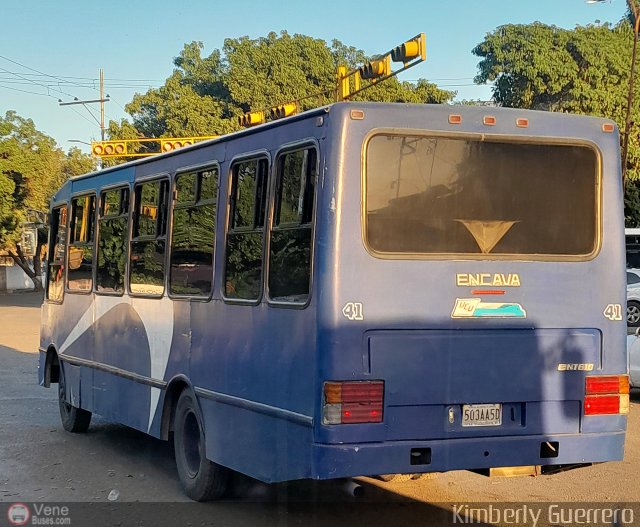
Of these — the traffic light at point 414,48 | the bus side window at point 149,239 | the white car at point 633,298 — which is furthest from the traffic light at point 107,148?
the bus side window at point 149,239

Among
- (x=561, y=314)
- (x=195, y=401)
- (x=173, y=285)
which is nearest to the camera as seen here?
(x=561, y=314)

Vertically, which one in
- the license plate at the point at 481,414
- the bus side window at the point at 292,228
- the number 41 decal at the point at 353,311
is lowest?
the license plate at the point at 481,414

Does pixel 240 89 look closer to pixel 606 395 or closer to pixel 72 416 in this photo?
pixel 72 416

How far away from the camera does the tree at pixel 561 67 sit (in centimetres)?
4119

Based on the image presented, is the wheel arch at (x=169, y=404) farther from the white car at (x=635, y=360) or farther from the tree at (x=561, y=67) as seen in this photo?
the tree at (x=561, y=67)

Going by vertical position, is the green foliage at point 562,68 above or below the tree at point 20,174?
above

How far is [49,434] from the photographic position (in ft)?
35.5

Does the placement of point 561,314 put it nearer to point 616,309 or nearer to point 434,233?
point 616,309

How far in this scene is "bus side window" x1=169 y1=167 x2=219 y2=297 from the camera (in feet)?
24.6

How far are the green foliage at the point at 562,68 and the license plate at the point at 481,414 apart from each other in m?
36.4

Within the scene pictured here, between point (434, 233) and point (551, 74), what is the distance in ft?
124

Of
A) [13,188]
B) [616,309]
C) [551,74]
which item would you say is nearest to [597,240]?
[616,309]

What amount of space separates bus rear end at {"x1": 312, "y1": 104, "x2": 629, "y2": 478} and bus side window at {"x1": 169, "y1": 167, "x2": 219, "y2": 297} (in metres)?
1.82

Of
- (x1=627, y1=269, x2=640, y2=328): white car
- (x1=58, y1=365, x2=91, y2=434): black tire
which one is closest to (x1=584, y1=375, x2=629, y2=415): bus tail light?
(x1=58, y1=365, x2=91, y2=434): black tire
